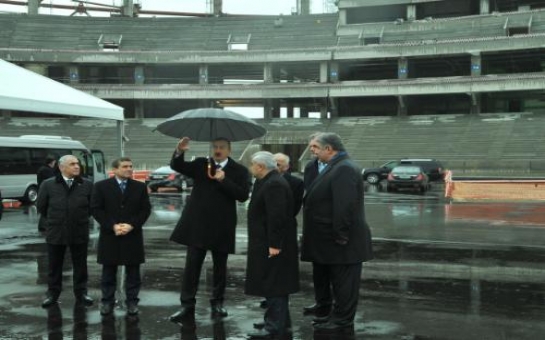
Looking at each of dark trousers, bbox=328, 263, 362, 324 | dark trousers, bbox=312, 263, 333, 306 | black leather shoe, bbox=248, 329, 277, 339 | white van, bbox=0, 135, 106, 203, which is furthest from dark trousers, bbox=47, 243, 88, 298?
white van, bbox=0, 135, 106, 203

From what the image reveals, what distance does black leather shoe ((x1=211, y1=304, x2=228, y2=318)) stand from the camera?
6720 millimetres

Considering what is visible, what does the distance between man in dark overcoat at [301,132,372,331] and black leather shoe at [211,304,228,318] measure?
104 cm

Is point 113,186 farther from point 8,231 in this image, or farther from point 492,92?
point 492,92

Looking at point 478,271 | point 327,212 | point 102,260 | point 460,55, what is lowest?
point 478,271

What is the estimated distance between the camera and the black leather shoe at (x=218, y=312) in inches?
265

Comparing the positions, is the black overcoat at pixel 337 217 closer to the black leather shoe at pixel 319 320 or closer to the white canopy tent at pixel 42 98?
the black leather shoe at pixel 319 320

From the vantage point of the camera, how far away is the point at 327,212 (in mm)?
6207

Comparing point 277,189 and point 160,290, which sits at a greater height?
point 277,189

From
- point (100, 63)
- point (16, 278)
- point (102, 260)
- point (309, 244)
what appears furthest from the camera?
point (100, 63)

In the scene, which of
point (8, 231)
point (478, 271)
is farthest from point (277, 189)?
point (8, 231)

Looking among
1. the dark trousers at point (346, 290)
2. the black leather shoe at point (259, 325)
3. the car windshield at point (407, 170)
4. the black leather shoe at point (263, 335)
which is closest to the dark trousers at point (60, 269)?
the black leather shoe at point (259, 325)

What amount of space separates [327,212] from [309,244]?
1.33ft

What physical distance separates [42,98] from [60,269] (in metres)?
8.47

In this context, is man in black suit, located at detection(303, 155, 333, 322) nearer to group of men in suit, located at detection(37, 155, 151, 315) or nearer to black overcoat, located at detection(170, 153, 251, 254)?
black overcoat, located at detection(170, 153, 251, 254)
